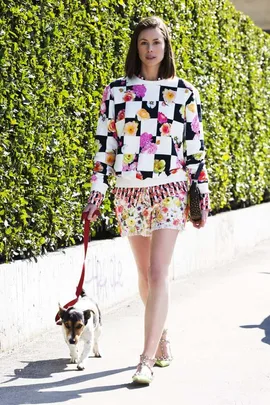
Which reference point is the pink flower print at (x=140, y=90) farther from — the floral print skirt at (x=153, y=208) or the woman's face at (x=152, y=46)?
the floral print skirt at (x=153, y=208)

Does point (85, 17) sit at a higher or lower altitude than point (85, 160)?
higher

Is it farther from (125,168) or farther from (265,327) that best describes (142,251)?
(265,327)

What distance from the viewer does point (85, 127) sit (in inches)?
297

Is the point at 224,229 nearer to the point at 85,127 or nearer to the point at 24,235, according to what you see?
the point at 85,127

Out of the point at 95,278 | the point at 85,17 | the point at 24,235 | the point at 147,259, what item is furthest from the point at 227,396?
the point at 85,17

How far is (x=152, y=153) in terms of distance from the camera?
5457mm

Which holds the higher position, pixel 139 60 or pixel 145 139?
pixel 139 60

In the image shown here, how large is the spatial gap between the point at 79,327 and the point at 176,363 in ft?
2.09

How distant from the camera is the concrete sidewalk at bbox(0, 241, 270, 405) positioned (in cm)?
514

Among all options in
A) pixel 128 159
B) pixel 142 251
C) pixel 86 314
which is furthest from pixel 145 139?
pixel 86 314

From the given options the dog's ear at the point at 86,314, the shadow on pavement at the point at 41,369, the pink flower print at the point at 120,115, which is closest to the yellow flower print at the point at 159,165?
the pink flower print at the point at 120,115

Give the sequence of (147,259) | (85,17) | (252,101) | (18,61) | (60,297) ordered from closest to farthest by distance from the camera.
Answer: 1. (147,259)
2. (18,61)
3. (60,297)
4. (85,17)
5. (252,101)

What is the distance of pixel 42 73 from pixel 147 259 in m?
1.73

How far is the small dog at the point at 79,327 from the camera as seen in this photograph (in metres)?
5.73
